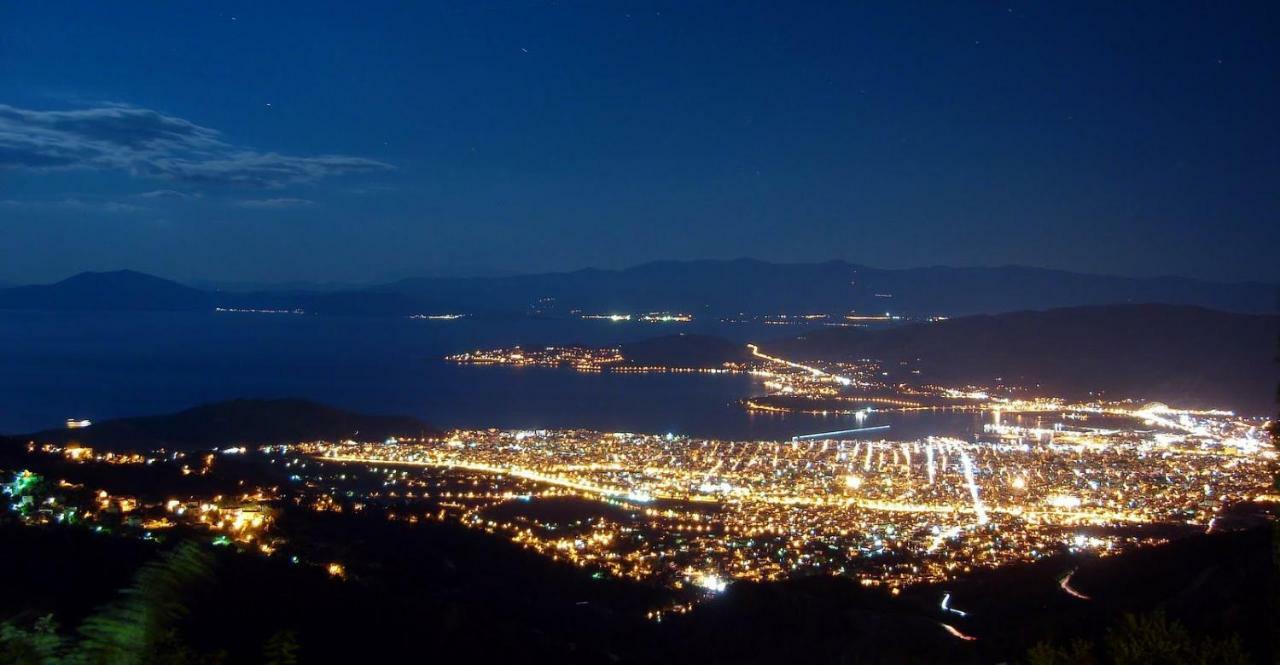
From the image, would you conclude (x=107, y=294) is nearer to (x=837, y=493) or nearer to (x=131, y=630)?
(x=837, y=493)

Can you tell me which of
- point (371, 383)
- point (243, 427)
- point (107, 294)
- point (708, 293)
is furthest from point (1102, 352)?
point (107, 294)

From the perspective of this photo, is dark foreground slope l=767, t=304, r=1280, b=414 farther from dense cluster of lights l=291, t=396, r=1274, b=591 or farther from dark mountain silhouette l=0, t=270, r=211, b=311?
dark mountain silhouette l=0, t=270, r=211, b=311

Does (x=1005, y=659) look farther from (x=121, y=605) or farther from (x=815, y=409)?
(x=815, y=409)

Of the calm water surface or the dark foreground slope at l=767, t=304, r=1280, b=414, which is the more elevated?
the dark foreground slope at l=767, t=304, r=1280, b=414

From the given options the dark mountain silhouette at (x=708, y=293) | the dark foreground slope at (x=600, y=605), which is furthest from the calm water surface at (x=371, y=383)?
the dark mountain silhouette at (x=708, y=293)

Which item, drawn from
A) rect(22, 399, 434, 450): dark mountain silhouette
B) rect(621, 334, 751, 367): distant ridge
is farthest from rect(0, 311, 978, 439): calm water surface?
rect(621, 334, 751, 367): distant ridge

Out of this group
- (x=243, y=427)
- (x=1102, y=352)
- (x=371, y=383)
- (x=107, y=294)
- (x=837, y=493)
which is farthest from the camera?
(x=107, y=294)
